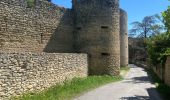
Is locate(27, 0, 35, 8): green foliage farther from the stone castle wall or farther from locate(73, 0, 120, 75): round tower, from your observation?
locate(73, 0, 120, 75): round tower

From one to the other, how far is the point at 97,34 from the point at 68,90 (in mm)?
9300

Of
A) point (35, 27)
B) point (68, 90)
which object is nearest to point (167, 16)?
point (68, 90)

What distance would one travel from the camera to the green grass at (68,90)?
13182 mm

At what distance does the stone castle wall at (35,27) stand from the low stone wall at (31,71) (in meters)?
2.99

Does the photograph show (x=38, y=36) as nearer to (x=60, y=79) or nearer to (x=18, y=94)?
(x=60, y=79)

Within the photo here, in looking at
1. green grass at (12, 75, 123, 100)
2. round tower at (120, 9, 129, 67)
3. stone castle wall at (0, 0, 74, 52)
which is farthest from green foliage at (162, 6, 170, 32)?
round tower at (120, 9, 129, 67)

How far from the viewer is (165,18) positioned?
1503 centimetres

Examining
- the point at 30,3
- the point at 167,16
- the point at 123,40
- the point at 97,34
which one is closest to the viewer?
the point at 167,16

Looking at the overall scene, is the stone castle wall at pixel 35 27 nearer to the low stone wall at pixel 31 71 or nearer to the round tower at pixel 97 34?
the round tower at pixel 97 34

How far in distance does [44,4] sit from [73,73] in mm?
5083

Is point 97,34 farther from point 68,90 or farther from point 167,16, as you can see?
point 167,16

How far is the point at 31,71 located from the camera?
13.4 metres

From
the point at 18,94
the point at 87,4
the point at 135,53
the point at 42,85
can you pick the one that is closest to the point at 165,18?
the point at 42,85

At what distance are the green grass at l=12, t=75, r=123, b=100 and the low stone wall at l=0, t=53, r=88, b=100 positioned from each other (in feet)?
0.83
